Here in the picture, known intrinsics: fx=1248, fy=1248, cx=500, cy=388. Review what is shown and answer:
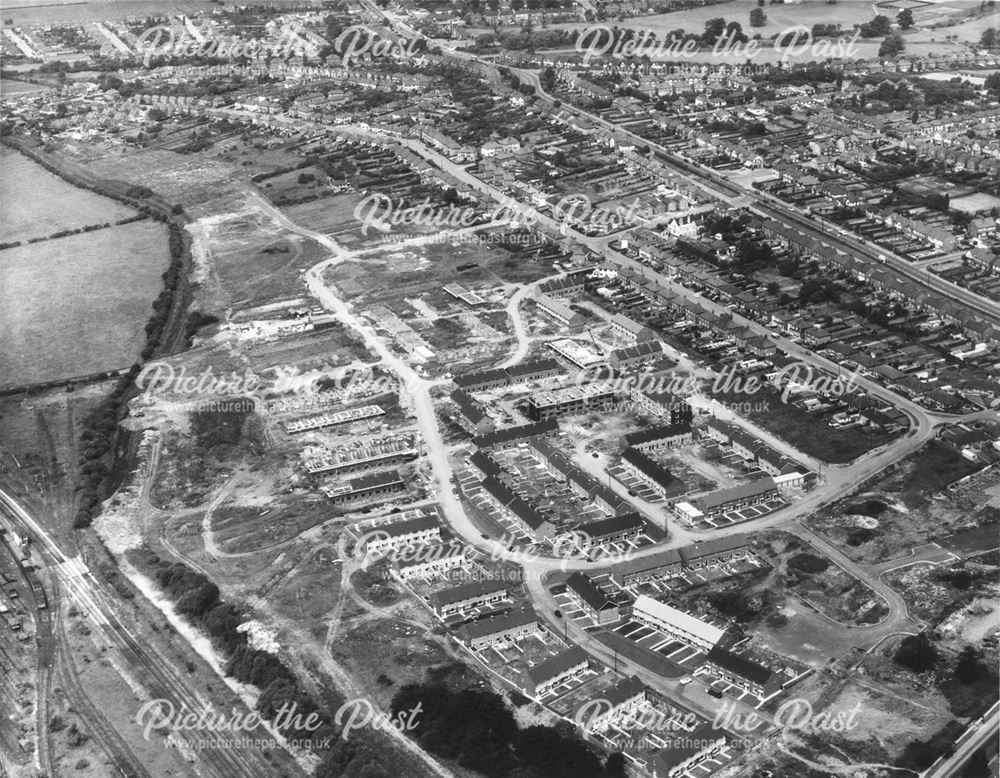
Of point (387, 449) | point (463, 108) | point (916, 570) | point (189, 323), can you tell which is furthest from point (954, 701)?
point (463, 108)

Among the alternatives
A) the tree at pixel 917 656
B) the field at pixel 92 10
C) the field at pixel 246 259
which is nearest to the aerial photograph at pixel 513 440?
the tree at pixel 917 656

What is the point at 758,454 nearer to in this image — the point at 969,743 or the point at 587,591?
the point at 587,591

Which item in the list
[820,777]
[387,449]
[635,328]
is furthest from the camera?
[635,328]

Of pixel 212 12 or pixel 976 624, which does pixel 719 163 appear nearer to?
pixel 976 624

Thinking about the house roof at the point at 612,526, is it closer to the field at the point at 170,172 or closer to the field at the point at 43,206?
the field at the point at 43,206

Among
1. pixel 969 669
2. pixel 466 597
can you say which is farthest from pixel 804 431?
pixel 466 597
